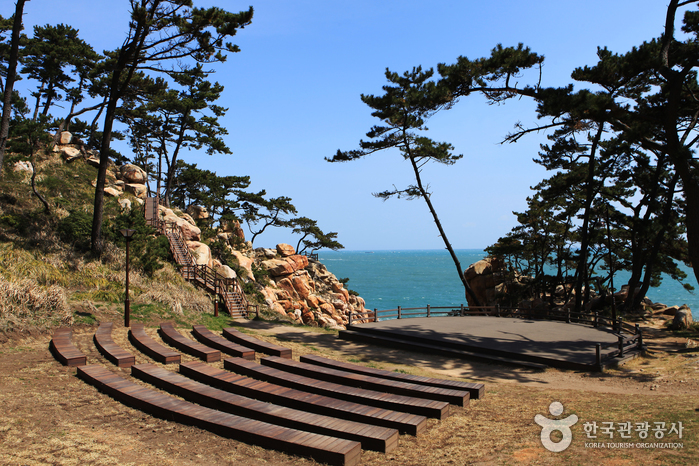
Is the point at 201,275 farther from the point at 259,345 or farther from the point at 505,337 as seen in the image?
the point at 505,337

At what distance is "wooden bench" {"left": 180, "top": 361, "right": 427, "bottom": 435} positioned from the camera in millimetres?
6797

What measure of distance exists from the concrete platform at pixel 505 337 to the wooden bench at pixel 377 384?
566cm

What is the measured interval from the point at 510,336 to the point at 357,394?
10.1 metres

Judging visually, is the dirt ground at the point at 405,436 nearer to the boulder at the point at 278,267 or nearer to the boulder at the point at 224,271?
the boulder at the point at 224,271

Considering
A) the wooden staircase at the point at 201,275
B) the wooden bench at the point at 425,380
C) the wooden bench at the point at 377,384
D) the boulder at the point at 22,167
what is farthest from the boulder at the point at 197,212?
the wooden bench at the point at 425,380

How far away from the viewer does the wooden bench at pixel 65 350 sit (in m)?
9.73

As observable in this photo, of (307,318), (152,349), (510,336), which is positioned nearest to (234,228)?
(307,318)

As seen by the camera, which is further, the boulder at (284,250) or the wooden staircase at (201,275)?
the boulder at (284,250)

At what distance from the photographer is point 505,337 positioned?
1565cm

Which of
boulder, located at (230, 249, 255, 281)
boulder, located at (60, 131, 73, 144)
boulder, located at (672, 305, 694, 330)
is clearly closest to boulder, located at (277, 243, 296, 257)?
boulder, located at (230, 249, 255, 281)

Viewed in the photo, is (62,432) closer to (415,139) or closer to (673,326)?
(415,139)

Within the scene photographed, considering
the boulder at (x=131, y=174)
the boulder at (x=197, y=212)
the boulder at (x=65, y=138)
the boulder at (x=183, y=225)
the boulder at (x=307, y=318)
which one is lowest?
the boulder at (x=307, y=318)

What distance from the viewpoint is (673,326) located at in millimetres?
20250

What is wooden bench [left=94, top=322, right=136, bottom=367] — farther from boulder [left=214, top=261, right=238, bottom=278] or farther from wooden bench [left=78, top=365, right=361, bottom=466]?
boulder [left=214, top=261, right=238, bottom=278]
